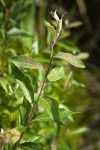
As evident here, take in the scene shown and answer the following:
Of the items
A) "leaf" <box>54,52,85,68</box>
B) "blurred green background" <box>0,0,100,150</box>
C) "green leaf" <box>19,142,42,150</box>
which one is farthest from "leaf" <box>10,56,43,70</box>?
"blurred green background" <box>0,0,100,150</box>

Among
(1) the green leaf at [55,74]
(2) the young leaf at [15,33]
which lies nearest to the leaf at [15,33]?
(2) the young leaf at [15,33]

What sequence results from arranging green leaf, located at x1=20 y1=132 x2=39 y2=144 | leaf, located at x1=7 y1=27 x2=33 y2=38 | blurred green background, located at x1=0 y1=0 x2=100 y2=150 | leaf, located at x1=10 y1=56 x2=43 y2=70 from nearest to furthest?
leaf, located at x1=10 y1=56 x2=43 y2=70, green leaf, located at x1=20 y1=132 x2=39 y2=144, leaf, located at x1=7 y1=27 x2=33 y2=38, blurred green background, located at x1=0 y1=0 x2=100 y2=150

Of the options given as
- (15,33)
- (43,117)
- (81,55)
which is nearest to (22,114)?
(43,117)

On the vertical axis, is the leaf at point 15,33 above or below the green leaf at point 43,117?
above

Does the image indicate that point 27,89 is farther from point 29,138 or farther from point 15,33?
point 15,33

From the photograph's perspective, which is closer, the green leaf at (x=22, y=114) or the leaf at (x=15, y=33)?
Answer: the green leaf at (x=22, y=114)

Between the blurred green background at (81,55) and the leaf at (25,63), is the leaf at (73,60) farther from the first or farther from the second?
the blurred green background at (81,55)

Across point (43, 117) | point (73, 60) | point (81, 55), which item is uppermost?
point (73, 60)

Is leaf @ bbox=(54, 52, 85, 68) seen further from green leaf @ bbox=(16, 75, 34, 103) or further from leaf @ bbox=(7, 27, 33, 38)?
leaf @ bbox=(7, 27, 33, 38)

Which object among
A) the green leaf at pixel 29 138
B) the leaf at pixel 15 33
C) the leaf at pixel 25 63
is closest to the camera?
the leaf at pixel 25 63
